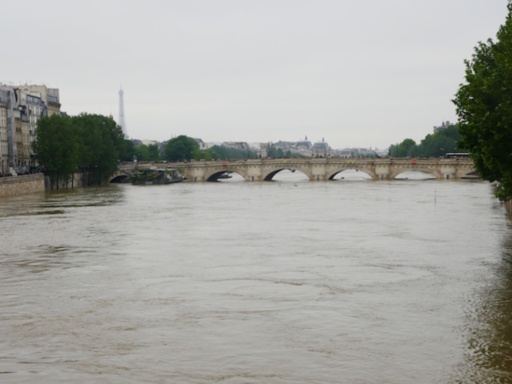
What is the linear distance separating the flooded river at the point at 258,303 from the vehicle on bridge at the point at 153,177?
60.7 meters

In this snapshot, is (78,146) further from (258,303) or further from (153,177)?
(258,303)

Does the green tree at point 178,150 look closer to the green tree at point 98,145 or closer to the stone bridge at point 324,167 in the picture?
the stone bridge at point 324,167

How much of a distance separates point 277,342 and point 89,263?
42.0 ft

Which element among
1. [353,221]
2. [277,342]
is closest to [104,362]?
[277,342]

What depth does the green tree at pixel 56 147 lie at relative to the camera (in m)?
79.4

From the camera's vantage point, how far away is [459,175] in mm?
94438

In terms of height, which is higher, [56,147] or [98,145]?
[98,145]

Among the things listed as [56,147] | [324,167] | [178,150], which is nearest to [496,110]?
[56,147]

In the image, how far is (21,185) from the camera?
70.6m

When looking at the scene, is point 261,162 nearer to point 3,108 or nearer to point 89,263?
point 3,108

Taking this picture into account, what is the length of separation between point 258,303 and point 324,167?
84.5 m

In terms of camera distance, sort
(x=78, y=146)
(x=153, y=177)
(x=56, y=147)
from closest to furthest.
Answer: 1. (x=56, y=147)
2. (x=78, y=146)
3. (x=153, y=177)

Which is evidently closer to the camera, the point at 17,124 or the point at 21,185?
the point at 21,185

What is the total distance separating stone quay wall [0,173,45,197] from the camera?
2628 inches
